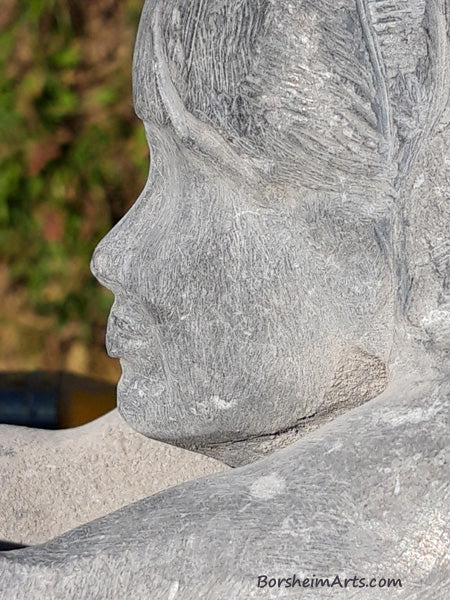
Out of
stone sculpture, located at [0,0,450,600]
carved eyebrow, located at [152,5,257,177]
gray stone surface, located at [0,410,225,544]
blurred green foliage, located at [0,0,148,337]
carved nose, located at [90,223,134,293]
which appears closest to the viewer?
stone sculpture, located at [0,0,450,600]

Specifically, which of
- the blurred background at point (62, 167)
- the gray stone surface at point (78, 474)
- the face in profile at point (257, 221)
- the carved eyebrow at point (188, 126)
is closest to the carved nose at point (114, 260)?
the face in profile at point (257, 221)

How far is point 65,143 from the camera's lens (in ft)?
10.4

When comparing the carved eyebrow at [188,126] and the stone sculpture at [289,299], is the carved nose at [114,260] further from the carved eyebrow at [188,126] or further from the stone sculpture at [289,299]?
the carved eyebrow at [188,126]

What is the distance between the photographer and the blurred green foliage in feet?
10.2

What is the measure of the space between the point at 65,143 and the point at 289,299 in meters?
2.14

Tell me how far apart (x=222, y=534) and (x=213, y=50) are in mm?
395

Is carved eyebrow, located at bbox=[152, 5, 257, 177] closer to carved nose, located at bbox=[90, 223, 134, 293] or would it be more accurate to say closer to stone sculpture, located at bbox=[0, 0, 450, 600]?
stone sculpture, located at bbox=[0, 0, 450, 600]

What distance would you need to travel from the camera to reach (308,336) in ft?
3.62

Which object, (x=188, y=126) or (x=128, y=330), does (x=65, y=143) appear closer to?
(x=128, y=330)

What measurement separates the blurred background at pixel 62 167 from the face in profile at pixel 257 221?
1910 mm

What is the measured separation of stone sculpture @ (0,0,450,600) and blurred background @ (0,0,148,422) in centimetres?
A: 193

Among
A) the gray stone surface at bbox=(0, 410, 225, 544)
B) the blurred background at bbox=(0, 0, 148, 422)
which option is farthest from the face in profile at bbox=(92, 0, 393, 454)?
the blurred background at bbox=(0, 0, 148, 422)

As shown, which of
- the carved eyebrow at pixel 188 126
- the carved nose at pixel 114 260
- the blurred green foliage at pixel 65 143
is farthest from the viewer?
the blurred green foliage at pixel 65 143

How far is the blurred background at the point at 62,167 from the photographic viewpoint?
3.10 metres
